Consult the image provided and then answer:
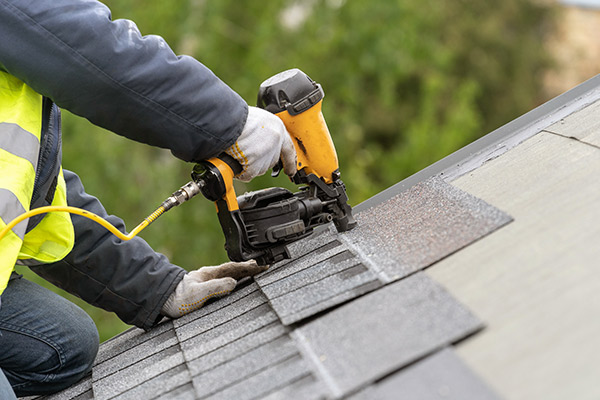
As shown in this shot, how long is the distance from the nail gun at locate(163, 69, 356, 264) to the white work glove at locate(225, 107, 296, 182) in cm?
4

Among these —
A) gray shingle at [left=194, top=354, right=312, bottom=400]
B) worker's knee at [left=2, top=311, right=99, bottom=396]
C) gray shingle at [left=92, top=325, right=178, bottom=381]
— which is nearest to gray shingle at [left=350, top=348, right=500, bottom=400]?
gray shingle at [left=194, top=354, right=312, bottom=400]

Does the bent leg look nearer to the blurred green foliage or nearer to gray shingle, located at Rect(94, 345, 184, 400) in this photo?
gray shingle, located at Rect(94, 345, 184, 400)

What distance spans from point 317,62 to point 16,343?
25.1 feet

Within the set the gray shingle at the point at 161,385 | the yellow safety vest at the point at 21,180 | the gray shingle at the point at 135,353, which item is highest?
the yellow safety vest at the point at 21,180

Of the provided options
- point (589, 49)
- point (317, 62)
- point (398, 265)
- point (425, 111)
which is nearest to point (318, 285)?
point (398, 265)

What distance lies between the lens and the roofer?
74.8 inches

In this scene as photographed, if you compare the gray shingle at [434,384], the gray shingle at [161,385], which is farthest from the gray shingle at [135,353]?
the gray shingle at [434,384]

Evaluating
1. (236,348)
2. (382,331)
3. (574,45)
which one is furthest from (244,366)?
(574,45)

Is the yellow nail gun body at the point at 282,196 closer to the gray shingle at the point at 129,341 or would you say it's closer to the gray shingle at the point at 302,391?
the gray shingle at the point at 129,341

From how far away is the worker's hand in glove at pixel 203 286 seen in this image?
8.05 feet

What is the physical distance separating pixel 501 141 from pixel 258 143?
1167mm

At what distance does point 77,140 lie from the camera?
23.1 ft

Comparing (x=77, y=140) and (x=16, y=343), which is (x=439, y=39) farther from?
(x=16, y=343)

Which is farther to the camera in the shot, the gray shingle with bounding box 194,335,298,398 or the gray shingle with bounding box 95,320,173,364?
the gray shingle with bounding box 95,320,173,364
